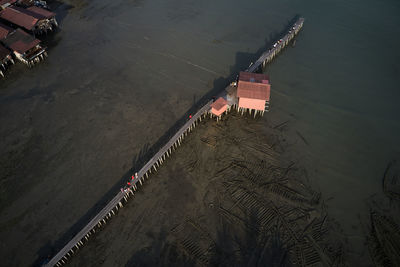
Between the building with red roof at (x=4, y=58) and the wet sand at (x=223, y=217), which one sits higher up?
the building with red roof at (x=4, y=58)

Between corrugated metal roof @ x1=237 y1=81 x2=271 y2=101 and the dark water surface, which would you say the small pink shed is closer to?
corrugated metal roof @ x1=237 y1=81 x2=271 y2=101

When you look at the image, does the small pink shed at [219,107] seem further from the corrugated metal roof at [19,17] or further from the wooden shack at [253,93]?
the corrugated metal roof at [19,17]

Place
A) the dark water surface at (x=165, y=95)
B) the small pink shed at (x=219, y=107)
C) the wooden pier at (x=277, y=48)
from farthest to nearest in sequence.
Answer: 1. the wooden pier at (x=277, y=48)
2. the small pink shed at (x=219, y=107)
3. the dark water surface at (x=165, y=95)

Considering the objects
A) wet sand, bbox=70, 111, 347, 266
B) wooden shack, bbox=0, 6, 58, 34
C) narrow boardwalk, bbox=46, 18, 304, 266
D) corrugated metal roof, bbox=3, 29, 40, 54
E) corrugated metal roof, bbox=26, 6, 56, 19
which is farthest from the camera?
corrugated metal roof, bbox=26, 6, 56, 19

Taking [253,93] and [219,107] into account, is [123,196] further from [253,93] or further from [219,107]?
[253,93]

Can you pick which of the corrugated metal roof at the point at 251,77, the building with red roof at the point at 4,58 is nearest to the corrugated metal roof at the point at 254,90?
the corrugated metal roof at the point at 251,77

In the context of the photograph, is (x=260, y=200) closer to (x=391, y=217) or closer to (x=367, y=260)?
(x=367, y=260)

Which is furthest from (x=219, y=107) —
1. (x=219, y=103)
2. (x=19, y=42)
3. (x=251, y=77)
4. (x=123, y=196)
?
(x=19, y=42)

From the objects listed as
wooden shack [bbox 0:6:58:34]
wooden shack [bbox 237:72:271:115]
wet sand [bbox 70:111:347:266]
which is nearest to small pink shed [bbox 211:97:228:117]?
wooden shack [bbox 237:72:271:115]
